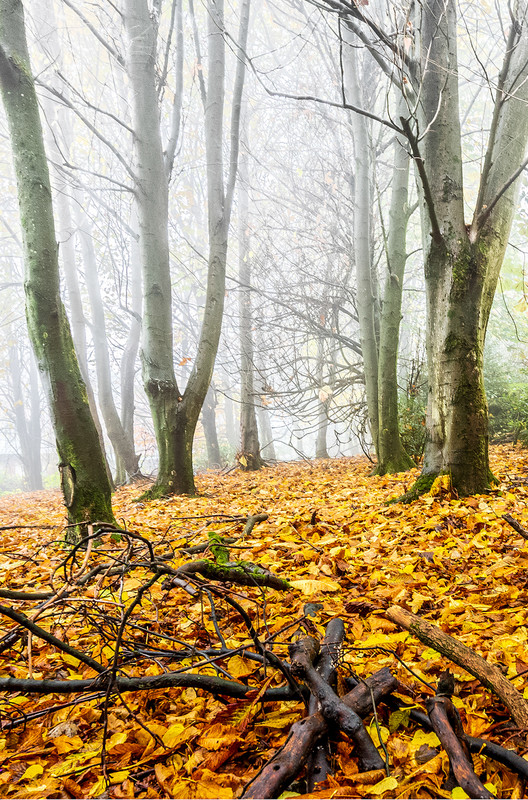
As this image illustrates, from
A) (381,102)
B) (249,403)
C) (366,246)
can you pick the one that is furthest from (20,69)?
(381,102)

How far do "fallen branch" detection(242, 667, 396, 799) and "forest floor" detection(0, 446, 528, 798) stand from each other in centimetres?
6

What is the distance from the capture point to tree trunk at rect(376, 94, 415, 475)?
5152mm

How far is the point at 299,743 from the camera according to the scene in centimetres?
88

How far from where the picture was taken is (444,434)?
3.21m

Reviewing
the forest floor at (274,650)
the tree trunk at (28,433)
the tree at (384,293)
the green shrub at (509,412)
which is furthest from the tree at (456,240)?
the tree trunk at (28,433)

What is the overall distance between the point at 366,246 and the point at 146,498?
13.4 ft

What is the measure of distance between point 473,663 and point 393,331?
4439mm

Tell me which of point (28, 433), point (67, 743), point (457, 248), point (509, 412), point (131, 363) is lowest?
point (67, 743)

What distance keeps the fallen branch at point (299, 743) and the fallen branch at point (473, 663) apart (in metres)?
0.18

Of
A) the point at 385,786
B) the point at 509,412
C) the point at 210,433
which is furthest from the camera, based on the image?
the point at 210,433

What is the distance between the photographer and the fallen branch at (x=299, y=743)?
0.80 metres

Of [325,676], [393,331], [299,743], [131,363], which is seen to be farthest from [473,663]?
[131,363]

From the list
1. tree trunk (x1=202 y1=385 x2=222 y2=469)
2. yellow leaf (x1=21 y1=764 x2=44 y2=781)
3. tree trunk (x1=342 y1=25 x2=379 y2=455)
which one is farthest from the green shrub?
yellow leaf (x1=21 y1=764 x2=44 y2=781)

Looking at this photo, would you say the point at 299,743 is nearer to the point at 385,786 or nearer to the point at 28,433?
the point at 385,786
